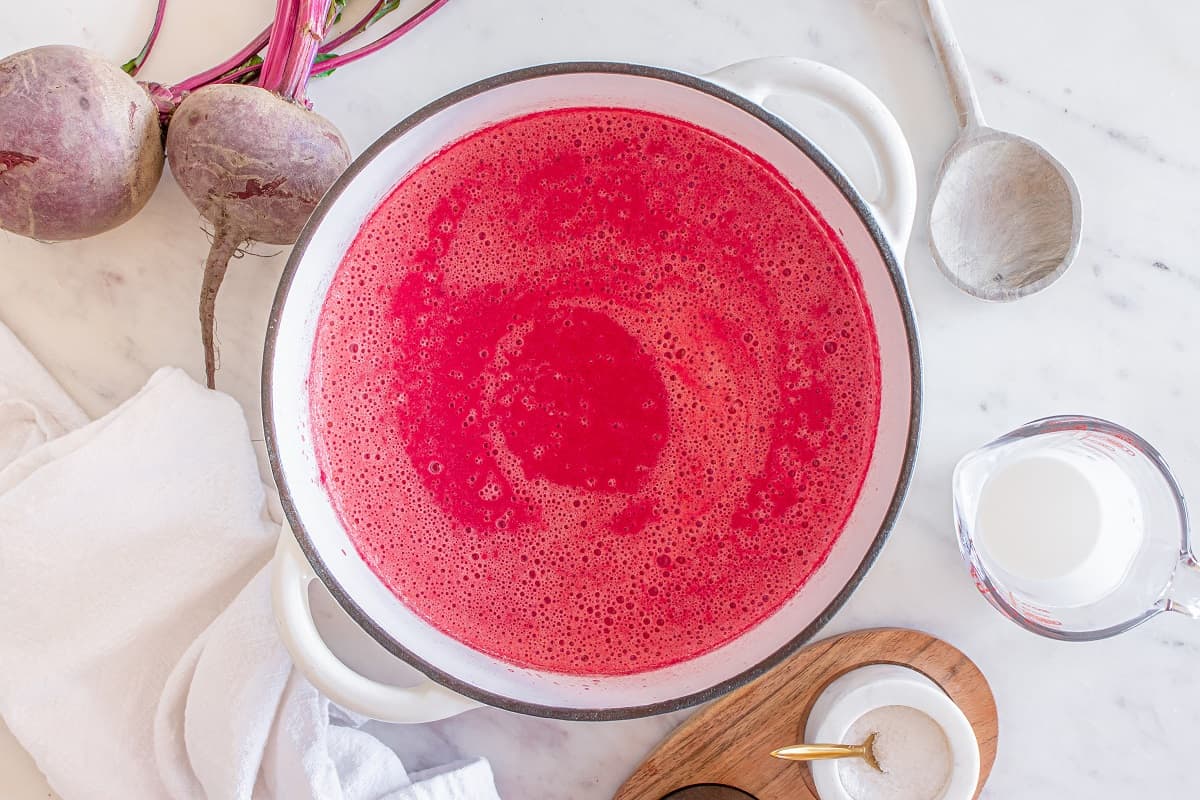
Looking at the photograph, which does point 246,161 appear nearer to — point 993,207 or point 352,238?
point 352,238

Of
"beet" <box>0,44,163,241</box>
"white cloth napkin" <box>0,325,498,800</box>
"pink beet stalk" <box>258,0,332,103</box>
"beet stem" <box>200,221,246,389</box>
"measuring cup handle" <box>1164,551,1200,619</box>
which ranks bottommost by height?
"white cloth napkin" <box>0,325,498,800</box>

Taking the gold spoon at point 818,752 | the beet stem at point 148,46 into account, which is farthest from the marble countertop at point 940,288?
the gold spoon at point 818,752

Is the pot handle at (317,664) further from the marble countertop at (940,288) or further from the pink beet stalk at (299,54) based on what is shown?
the pink beet stalk at (299,54)

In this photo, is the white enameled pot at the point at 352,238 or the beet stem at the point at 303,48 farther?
the beet stem at the point at 303,48

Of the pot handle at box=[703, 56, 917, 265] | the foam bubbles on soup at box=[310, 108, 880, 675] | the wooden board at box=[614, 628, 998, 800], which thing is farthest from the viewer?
the wooden board at box=[614, 628, 998, 800]

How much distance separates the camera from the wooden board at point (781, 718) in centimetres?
99

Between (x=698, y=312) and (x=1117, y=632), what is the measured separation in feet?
1.80

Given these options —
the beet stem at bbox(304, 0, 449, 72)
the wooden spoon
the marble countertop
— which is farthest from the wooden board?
the beet stem at bbox(304, 0, 449, 72)

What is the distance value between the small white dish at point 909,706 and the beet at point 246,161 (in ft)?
2.47

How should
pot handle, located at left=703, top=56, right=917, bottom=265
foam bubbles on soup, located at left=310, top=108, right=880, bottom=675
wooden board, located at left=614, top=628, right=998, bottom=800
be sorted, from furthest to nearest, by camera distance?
1. wooden board, located at left=614, top=628, right=998, bottom=800
2. foam bubbles on soup, located at left=310, top=108, right=880, bottom=675
3. pot handle, located at left=703, top=56, right=917, bottom=265

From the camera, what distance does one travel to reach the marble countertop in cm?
98

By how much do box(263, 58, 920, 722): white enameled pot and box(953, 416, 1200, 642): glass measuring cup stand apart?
0.63 feet

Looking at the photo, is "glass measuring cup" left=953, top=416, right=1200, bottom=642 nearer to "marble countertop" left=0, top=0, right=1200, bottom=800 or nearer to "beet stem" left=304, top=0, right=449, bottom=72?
"marble countertop" left=0, top=0, right=1200, bottom=800

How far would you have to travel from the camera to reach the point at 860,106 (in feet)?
2.54
